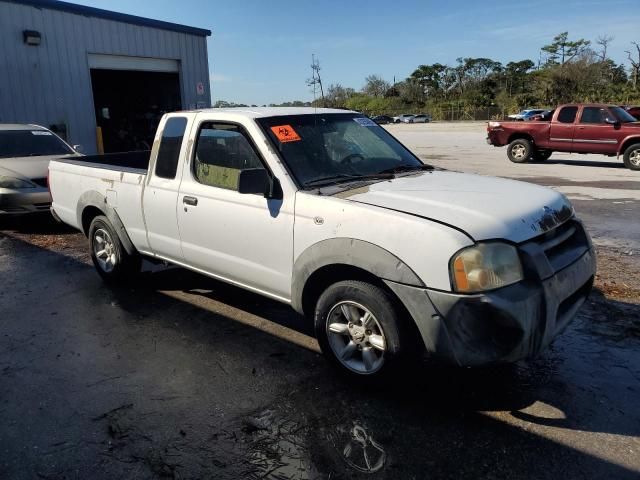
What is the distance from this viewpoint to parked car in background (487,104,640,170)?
47.0ft

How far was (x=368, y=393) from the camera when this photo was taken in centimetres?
328

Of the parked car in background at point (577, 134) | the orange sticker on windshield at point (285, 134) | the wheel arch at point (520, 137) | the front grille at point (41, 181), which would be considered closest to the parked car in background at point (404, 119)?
the parked car in background at point (577, 134)

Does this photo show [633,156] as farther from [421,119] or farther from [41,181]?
[421,119]

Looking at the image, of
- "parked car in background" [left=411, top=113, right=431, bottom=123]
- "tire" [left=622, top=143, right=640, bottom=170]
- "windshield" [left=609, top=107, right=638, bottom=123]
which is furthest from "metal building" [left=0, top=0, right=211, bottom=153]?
"parked car in background" [left=411, top=113, right=431, bottom=123]

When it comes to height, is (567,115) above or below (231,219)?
above

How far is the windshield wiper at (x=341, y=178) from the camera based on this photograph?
362 centimetres

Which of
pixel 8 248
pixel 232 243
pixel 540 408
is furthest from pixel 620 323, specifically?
pixel 8 248

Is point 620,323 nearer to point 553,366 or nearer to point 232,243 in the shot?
point 553,366

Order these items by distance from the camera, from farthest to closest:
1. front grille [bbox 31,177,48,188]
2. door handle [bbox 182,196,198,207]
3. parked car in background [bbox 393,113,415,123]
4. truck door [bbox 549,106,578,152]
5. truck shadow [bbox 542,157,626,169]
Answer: parked car in background [bbox 393,113,415,123] < truck shadow [bbox 542,157,626,169] < truck door [bbox 549,106,578,152] < front grille [bbox 31,177,48,188] < door handle [bbox 182,196,198,207]

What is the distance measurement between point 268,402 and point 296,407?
0.62 feet

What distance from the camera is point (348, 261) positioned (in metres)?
3.13

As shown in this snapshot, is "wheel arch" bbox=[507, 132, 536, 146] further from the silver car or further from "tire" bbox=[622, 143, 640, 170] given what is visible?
the silver car

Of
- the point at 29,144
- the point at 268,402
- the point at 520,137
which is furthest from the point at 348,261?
the point at 520,137

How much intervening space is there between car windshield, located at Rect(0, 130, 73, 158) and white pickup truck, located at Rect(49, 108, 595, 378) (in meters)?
5.31
